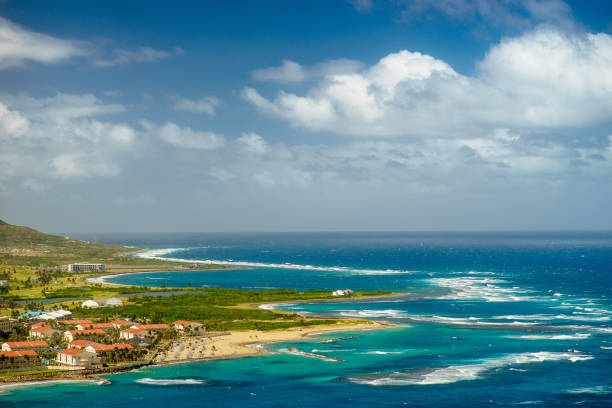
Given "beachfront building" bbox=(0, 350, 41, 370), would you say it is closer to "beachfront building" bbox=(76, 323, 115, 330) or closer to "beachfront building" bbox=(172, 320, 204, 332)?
"beachfront building" bbox=(76, 323, 115, 330)

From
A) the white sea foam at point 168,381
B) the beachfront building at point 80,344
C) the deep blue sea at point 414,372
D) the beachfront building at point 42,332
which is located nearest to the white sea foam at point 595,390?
the deep blue sea at point 414,372

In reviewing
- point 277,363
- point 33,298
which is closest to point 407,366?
point 277,363

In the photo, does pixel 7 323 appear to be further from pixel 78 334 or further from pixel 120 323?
pixel 120 323

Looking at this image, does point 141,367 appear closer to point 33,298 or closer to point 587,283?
point 33,298

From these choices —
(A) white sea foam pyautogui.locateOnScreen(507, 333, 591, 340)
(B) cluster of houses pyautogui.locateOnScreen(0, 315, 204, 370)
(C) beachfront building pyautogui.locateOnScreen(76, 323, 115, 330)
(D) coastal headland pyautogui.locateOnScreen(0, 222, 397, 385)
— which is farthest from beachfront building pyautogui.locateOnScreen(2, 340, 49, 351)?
(A) white sea foam pyautogui.locateOnScreen(507, 333, 591, 340)

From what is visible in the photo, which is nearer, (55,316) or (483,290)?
(55,316)

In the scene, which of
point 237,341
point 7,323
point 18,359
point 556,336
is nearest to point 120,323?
point 7,323

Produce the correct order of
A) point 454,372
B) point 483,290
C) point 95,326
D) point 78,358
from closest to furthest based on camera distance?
point 454,372 < point 78,358 < point 95,326 < point 483,290

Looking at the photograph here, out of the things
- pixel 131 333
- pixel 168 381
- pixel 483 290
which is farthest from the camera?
pixel 483 290

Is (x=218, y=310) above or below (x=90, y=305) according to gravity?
below
